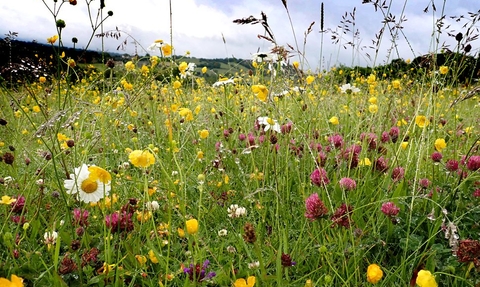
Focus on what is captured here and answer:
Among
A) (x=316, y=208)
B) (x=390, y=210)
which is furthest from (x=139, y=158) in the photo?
(x=390, y=210)

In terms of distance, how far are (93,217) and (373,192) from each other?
1235mm

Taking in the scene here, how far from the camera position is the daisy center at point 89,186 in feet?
4.07

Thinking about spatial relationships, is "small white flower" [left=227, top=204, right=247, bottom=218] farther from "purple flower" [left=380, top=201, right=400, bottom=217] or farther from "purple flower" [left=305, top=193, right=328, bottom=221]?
"purple flower" [left=380, top=201, right=400, bottom=217]

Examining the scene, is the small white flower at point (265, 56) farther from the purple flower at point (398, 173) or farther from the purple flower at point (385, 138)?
the purple flower at point (398, 173)

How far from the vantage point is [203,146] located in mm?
2758

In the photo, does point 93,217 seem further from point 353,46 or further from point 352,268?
point 353,46

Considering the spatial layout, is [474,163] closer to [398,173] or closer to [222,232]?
[398,173]

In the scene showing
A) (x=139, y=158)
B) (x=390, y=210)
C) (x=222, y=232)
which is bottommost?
(x=222, y=232)

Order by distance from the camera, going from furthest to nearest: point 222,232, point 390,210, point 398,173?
point 398,173 → point 222,232 → point 390,210

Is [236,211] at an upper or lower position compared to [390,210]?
lower

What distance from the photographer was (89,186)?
4.09 feet

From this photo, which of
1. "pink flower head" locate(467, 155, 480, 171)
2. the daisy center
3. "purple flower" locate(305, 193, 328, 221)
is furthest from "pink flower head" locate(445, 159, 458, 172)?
the daisy center

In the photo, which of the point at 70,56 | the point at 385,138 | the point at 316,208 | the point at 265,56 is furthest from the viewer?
the point at 70,56

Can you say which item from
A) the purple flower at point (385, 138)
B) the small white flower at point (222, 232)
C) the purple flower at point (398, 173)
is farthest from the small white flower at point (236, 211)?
the purple flower at point (385, 138)
